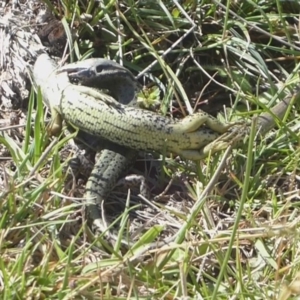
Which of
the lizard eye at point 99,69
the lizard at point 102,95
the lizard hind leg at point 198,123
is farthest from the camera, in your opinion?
the lizard eye at point 99,69

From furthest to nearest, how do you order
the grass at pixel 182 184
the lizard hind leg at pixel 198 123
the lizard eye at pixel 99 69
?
1. the lizard eye at pixel 99 69
2. the lizard hind leg at pixel 198 123
3. the grass at pixel 182 184

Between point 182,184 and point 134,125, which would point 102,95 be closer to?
point 134,125

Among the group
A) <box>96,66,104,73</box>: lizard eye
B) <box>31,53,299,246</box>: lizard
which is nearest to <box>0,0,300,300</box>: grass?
<box>31,53,299,246</box>: lizard

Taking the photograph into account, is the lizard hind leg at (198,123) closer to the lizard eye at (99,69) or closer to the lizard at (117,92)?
the lizard at (117,92)

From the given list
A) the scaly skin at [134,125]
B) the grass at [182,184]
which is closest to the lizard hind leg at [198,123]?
the scaly skin at [134,125]

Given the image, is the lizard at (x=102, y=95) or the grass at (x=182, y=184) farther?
the lizard at (x=102, y=95)

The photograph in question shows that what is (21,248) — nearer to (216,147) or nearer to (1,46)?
(216,147)

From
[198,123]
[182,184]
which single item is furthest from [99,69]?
[182,184]

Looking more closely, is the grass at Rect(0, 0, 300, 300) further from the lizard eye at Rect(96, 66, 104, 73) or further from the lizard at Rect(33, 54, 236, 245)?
the lizard eye at Rect(96, 66, 104, 73)
